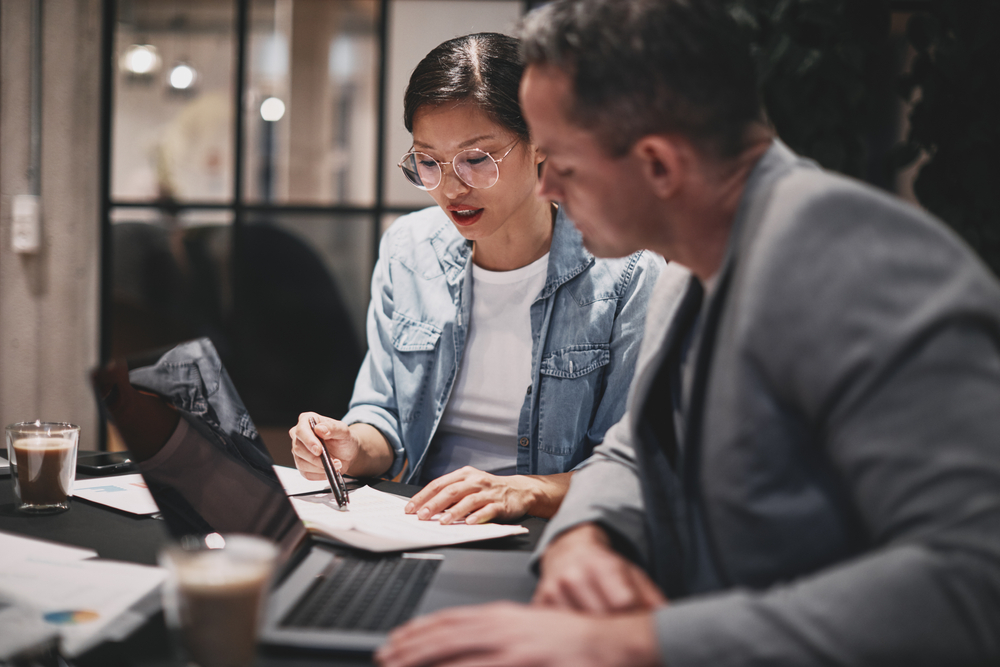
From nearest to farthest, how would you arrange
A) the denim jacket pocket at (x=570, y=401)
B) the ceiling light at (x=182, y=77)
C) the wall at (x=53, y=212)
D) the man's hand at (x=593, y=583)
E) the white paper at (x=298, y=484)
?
the man's hand at (x=593, y=583) < the white paper at (x=298, y=484) < the denim jacket pocket at (x=570, y=401) < the wall at (x=53, y=212) < the ceiling light at (x=182, y=77)

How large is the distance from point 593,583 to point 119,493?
0.94 metres

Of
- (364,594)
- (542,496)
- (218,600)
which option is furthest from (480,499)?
(218,600)

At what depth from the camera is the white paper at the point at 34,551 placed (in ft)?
3.30

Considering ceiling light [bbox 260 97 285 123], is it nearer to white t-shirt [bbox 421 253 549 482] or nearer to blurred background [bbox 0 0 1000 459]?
blurred background [bbox 0 0 1000 459]

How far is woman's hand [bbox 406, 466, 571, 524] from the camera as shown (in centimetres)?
119

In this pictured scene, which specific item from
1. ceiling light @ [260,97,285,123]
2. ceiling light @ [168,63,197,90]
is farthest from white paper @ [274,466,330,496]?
ceiling light @ [168,63,197,90]

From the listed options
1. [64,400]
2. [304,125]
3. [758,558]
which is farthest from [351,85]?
[758,558]

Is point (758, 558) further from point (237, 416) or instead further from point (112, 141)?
point (112, 141)

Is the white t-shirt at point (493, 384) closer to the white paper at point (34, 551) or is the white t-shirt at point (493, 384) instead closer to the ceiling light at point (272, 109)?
the white paper at point (34, 551)

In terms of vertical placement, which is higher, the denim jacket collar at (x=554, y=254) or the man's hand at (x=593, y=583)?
the denim jacket collar at (x=554, y=254)

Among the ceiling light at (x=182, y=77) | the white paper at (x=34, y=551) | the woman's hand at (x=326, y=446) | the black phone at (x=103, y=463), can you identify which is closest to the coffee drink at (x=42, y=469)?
the white paper at (x=34, y=551)

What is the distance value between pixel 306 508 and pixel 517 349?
0.63m

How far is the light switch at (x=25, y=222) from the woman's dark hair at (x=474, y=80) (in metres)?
2.15

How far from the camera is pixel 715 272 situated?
3.07 feet
